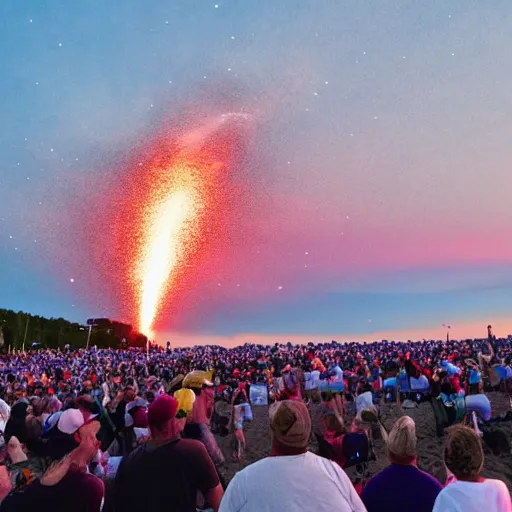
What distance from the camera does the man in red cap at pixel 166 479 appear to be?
3.35 metres

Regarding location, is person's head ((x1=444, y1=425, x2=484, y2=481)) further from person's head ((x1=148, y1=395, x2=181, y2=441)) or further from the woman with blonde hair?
the woman with blonde hair

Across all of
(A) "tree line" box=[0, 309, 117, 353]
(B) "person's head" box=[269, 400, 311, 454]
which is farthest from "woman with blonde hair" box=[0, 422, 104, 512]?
(A) "tree line" box=[0, 309, 117, 353]

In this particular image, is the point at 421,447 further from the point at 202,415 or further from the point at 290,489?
the point at 290,489

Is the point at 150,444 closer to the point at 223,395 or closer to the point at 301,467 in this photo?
the point at 301,467

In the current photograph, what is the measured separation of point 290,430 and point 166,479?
122 cm

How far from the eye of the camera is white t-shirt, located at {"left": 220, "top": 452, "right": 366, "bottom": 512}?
7.84ft

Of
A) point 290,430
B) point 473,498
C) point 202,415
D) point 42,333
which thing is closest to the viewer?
point 290,430

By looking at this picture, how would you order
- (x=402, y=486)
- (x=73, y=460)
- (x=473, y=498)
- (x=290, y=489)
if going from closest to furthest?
(x=290, y=489) < (x=473, y=498) < (x=73, y=460) < (x=402, y=486)

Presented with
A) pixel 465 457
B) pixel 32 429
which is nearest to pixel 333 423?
pixel 465 457

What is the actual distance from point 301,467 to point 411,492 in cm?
146

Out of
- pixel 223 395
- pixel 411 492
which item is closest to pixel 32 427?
pixel 411 492

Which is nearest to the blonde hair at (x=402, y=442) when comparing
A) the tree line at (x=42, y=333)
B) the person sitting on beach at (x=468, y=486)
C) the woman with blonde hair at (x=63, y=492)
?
the person sitting on beach at (x=468, y=486)

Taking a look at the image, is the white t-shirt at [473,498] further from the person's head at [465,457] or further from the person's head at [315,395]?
the person's head at [315,395]

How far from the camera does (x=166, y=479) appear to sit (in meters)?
3.36
